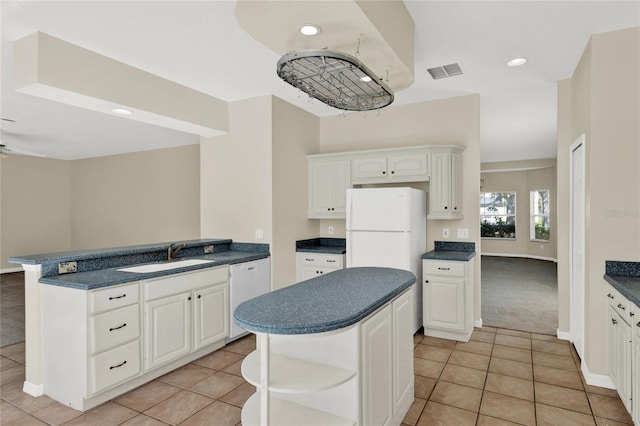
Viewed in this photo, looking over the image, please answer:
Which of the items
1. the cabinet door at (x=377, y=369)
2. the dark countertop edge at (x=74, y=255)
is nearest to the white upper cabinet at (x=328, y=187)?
the dark countertop edge at (x=74, y=255)

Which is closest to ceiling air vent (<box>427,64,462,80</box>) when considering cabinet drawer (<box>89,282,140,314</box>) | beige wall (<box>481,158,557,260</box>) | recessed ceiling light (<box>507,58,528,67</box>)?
recessed ceiling light (<box>507,58,528,67</box>)

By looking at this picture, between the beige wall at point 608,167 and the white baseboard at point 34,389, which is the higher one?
the beige wall at point 608,167

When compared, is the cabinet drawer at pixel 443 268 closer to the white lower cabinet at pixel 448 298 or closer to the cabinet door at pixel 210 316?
the white lower cabinet at pixel 448 298

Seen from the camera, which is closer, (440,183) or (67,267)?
(67,267)

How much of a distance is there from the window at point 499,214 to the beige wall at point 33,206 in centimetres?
1079

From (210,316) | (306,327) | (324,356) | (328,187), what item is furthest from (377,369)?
(328,187)

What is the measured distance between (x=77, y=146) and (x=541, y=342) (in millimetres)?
8141

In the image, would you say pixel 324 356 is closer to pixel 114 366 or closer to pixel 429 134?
pixel 114 366

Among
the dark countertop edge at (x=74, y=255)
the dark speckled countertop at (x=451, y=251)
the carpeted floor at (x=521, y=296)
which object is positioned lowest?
the carpeted floor at (x=521, y=296)

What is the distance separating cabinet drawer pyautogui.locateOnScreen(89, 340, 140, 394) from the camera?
247 centimetres

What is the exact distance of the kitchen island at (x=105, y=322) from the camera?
2479 millimetres

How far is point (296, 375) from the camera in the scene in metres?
1.72

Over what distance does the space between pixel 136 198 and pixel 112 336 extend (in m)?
5.53

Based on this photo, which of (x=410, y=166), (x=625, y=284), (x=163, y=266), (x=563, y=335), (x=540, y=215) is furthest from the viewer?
(x=540, y=215)
